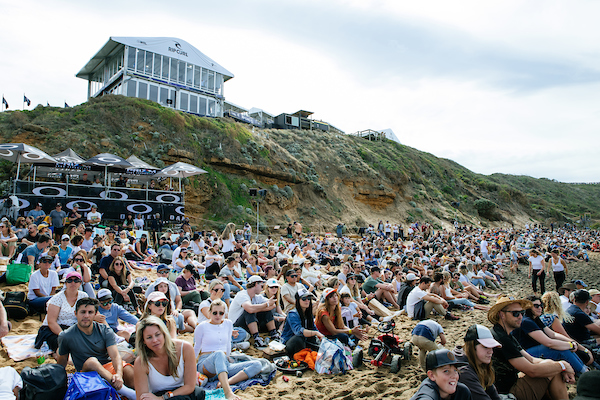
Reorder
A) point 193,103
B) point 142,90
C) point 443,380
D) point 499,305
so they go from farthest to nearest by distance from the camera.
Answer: point 193,103, point 142,90, point 499,305, point 443,380

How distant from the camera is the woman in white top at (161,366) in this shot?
116 inches

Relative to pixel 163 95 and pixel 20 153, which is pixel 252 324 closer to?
pixel 20 153

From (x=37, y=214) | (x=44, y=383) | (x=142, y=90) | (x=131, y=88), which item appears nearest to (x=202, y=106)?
(x=142, y=90)

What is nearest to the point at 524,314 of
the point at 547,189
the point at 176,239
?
the point at 176,239

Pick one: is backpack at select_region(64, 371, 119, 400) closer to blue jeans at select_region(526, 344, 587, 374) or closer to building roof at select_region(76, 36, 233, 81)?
blue jeans at select_region(526, 344, 587, 374)

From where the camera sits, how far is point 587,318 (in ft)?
15.9

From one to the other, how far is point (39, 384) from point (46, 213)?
12.9 m

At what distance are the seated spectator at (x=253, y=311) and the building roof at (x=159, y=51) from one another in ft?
87.7

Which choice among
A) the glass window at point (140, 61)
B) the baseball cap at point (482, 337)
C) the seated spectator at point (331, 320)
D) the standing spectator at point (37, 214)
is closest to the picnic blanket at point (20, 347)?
the seated spectator at point (331, 320)

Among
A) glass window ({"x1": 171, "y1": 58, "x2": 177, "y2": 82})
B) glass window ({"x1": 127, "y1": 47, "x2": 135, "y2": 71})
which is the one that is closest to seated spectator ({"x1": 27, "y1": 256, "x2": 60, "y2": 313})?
glass window ({"x1": 127, "y1": 47, "x2": 135, "y2": 71})

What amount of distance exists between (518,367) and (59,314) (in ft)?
17.3

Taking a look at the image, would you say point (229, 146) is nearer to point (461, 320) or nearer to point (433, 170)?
point (461, 320)

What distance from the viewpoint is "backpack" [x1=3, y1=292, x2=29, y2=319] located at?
17.2ft

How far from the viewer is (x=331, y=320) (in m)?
5.27
